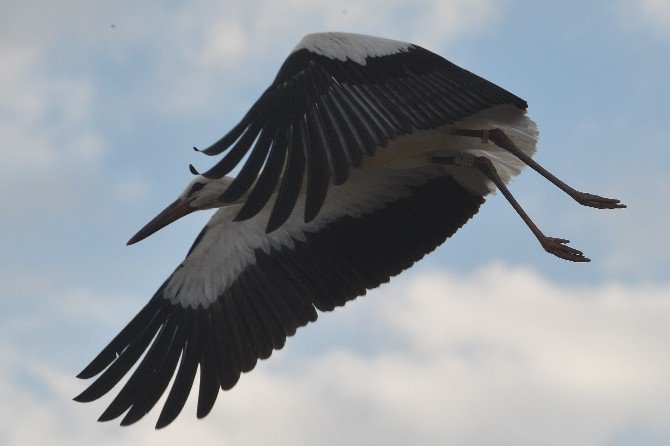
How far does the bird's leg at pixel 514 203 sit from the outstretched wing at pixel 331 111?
102cm

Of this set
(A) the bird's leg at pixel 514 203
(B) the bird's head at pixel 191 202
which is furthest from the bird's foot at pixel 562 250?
(B) the bird's head at pixel 191 202

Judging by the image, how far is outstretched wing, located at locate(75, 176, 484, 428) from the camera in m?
9.22

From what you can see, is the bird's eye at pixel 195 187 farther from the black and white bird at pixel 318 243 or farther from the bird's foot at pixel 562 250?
the bird's foot at pixel 562 250

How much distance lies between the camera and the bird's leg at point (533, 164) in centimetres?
905

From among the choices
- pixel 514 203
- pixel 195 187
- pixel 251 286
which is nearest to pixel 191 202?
pixel 195 187

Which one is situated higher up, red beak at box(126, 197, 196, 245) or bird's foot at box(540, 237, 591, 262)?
red beak at box(126, 197, 196, 245)

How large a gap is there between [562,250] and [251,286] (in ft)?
7.50

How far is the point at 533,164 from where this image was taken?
30.4 feet

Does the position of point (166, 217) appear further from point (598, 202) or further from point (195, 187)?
point (598, 202)

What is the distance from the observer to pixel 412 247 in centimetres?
948

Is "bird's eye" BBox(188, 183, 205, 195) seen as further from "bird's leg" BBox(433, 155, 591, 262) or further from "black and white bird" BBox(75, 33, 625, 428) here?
"bird's leg" BBox(433, 155, 591, 262)

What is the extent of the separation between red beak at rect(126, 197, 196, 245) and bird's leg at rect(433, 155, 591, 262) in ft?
6.60

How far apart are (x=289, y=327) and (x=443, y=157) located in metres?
1.69

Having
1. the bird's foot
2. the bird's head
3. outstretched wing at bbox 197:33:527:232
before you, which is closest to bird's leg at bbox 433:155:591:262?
the bird's foot
